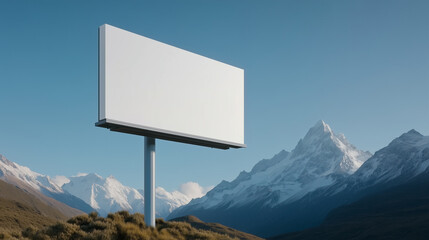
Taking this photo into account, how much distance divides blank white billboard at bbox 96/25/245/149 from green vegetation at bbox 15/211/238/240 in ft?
12.4

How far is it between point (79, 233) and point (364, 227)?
178 meters

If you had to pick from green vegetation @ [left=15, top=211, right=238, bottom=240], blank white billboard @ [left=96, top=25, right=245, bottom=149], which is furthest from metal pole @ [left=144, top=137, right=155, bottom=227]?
blank white billboard @ [left=96, top=25, right=245, bottom=149]

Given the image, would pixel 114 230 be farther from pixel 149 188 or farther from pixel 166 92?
pixel 166 92

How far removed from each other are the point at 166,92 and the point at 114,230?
593 centimetres

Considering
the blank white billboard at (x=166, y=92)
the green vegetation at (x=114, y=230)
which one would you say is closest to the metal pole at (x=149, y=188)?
the green vegetation at (x=114, y=230)

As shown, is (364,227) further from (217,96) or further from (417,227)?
(217,96)

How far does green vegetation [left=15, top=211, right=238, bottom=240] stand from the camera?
62.2 feet

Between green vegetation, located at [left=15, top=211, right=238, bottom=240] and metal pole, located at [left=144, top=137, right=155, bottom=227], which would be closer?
green vegetation, located at [left=15, top=211, right=238, bottom=240]

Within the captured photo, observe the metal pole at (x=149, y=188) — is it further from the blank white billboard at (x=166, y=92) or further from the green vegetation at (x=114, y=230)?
the blank white billboard at (x=166, y=92)

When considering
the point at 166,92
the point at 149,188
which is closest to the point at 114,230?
the point at 149,188

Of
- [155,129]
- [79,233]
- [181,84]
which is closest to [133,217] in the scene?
[79,233]

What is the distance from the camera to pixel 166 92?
20.7 metres

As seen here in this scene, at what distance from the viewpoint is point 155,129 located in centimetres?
2006

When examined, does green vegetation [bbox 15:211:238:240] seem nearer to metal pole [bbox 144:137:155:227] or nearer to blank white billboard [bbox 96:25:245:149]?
metal pole [bbox 144:137:155:227]
